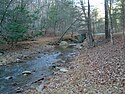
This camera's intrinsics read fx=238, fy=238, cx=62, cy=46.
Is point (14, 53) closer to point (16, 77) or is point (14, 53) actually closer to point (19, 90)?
point (16, 77)

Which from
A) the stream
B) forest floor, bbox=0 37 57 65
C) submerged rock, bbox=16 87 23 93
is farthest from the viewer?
forest floor, bbox=0 37 57 65

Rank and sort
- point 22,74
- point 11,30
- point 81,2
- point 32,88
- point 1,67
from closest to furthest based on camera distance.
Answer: point 32,88, point 22,74, point 1,67, point 81,2, point 11,30

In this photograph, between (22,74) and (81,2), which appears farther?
(81,2)

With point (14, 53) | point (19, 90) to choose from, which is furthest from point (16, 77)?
point (14, 53)

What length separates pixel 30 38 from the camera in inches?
1575

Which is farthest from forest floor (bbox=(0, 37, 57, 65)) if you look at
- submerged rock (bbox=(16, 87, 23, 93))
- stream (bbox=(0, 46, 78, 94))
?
submerged rock (bbox=(16, 87, 23, 93))

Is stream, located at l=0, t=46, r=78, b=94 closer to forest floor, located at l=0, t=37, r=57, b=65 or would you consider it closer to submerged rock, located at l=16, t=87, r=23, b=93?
submerged rock, located at l=16, t=87, r=23, b=93

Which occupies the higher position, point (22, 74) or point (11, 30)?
point (11, 30)

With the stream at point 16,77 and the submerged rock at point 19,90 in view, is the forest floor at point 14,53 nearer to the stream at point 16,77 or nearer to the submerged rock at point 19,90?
the stream at point 16,77

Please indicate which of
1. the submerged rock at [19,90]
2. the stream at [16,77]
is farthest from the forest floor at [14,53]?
the submerged rock at [19,90]

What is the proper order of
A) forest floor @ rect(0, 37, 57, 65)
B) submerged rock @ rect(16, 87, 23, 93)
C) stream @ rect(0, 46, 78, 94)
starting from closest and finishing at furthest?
submerged rock @ rect(16, 87, 23, 93) → stream @ rect(0, 46, 78, 94) → forest floor @ rect(0, 37, 57, 65)

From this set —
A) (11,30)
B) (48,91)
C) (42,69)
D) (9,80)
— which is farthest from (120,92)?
Answer: (11,30)

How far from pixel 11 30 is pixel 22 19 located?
2.70 meters

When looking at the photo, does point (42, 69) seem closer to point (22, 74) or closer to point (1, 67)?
point (22, 74)
